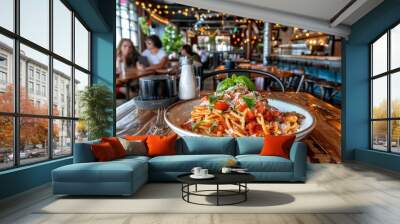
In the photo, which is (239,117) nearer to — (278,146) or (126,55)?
(278,146)

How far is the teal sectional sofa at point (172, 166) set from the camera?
4922 millimetres

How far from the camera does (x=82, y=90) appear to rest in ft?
25.8

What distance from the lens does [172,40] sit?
11.6 metres

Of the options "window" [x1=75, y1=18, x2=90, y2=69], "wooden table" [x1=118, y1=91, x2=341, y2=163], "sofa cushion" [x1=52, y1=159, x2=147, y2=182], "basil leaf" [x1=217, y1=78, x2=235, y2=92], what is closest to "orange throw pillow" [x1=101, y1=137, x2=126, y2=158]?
"sofa cushion" [x1=52, y1=159, x2=147, y2=182]

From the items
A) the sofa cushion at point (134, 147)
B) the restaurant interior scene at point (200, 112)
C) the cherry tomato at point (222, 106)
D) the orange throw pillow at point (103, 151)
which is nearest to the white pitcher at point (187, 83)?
the restaurant interior scene at point (200, 112)

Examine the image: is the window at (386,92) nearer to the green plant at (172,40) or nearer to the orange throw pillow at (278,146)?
the orange throw pillow at (278,146)

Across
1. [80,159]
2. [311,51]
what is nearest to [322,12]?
[311,51]

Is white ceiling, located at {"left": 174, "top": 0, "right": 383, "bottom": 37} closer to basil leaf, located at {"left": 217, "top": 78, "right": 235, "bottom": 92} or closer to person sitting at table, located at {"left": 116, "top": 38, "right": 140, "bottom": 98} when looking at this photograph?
basil leaf, located at {"left": 217, "top": 78, "right": 235, "bottom": 92}

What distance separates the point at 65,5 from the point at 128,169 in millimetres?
3732

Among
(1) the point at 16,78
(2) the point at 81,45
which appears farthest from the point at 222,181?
(2) the point at 81,45

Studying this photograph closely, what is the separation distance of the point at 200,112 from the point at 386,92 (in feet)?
12.1

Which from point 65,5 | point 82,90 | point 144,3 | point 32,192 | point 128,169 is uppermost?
point 144,3

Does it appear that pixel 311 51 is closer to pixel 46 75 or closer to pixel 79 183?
pixel 46 75

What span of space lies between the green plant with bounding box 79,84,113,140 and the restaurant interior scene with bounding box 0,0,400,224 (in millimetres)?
25
